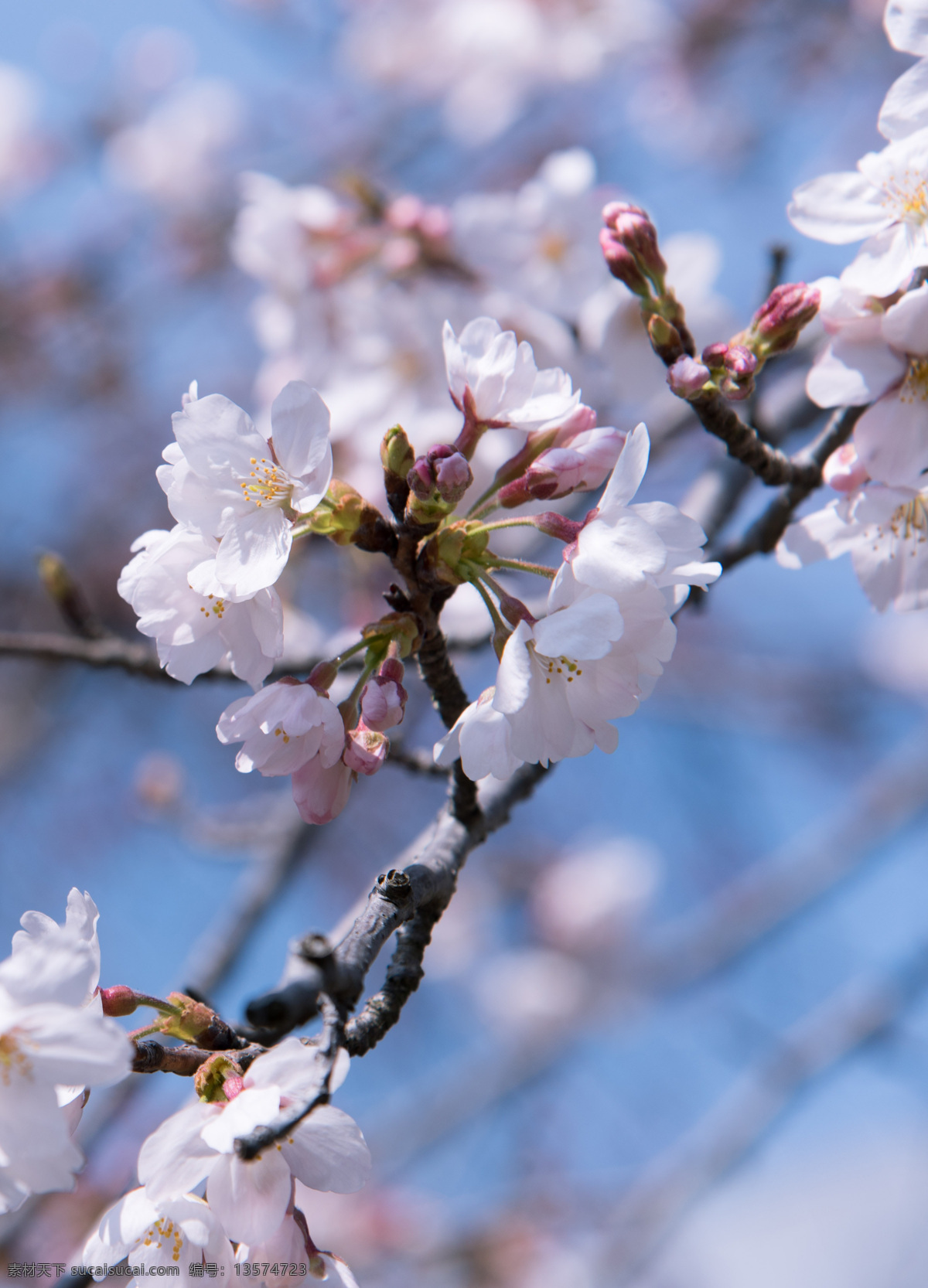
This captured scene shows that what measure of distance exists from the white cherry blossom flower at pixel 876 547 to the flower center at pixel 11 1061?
1096 mm

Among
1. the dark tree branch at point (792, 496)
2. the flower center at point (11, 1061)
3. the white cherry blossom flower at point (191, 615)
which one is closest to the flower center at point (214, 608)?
the white cherry blossom flower at point (191, 615)

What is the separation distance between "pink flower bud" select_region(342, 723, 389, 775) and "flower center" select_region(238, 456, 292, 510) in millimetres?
288

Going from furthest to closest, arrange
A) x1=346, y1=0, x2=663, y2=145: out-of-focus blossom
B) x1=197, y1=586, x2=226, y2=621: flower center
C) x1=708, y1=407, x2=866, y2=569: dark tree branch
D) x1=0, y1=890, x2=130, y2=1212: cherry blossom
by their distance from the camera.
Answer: x1=346, y1=0, x2=663, y2=145: out-of-focus blossom < x1=708, y1=407, x2=866, y2=569: dark tree branch < x1=197, y1=586, x2=226, y2=621: flower center < x1=0, y1=890, x2=130, y2=1212: cherry blossom

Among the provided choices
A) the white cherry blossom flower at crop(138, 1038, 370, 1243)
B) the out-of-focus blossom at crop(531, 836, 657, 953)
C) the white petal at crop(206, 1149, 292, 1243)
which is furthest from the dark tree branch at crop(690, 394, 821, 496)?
the out-of-focus blossom at crop(531, 836, 657, 953)

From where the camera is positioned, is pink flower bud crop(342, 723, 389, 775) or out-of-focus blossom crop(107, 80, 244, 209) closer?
pink flower bud crop(342, 723, 389, 775)

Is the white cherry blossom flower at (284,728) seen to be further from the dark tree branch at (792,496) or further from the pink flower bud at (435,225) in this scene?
the pink flower bud at (435,225)

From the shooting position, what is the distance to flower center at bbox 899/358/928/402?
120 cm

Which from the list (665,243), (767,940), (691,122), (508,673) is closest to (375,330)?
(665,243)

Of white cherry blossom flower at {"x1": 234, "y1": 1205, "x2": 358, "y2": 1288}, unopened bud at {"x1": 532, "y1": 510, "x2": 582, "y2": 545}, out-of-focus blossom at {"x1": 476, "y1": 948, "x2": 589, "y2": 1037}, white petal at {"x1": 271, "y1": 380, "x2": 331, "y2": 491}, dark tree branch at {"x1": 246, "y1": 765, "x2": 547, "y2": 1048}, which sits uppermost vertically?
unopened bud at {"x1": 532, "y1": 510, "x2": 582, "y2": 545}

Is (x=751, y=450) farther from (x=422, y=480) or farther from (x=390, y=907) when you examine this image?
(x=390, y=907)

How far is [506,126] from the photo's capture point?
5.82m

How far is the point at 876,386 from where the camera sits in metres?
1.20

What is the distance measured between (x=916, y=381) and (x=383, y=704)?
804 mm

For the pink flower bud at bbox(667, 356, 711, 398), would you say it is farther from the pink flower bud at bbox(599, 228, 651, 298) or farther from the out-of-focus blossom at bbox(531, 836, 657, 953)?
the out-of-focus blossom at bbox(531, 836, 657, 953)
